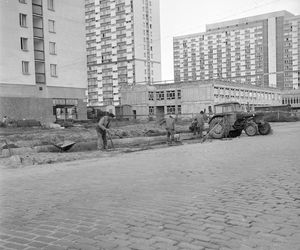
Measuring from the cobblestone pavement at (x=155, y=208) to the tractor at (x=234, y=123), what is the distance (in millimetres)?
12017

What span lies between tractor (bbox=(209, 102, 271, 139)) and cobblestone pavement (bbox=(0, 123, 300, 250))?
39.4ft

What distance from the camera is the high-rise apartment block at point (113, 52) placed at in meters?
82.9

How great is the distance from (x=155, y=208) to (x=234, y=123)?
56.8 feet

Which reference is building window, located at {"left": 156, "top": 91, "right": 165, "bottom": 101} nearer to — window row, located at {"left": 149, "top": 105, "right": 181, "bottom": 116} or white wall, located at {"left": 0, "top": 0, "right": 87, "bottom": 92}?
window row, located at {"left": 149, "top": 105, "right": 181, "bottom": 116}

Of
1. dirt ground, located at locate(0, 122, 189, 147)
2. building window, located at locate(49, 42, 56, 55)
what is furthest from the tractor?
building window, located at locate(49, 42, 56, 55)

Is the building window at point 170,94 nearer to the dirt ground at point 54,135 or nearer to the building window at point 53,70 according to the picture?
the building window at point 53,70

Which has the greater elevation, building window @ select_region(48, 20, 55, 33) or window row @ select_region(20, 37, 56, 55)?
building window @ select_region(48, 20, 55, 33)

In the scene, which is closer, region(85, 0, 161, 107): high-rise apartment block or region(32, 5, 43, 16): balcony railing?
region(32, 5, 43, 16): balcony railing

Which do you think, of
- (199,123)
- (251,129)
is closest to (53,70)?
(199,123)

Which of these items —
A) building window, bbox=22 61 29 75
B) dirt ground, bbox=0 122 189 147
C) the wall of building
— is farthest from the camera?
building window, bbox=22 61 29 75

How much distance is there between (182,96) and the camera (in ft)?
245

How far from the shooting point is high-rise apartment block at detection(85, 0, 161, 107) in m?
82.9

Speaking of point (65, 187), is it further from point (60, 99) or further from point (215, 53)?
point (215, 53)

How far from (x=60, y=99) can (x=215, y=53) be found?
27.6 meters
